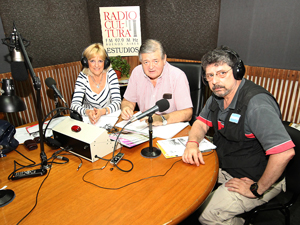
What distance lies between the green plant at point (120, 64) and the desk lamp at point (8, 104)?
2510mm

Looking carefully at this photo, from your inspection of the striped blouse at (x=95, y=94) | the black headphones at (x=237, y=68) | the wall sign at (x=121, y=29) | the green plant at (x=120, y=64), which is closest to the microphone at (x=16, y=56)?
the striped blouse at (x=95, y=94)

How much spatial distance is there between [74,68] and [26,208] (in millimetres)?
2970

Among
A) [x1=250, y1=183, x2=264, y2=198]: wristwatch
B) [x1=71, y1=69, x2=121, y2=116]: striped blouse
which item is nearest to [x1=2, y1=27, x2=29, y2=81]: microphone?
[x1=71, y1=69, x2=121, y2=116]: striped blouse

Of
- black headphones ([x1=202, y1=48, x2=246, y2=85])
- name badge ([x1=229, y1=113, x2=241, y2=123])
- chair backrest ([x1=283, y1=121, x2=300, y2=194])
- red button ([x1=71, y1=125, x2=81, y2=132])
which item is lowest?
chair backrest ([x1=283, y1=121, x2=300, y2=194])

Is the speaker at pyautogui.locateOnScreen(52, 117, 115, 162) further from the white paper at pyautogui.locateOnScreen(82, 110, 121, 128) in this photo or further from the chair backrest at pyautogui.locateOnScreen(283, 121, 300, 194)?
the chair backrest at pyautogui.locateOnScreen(283, 121, 300, 194)

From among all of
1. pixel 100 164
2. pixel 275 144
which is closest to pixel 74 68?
pixel 100 164

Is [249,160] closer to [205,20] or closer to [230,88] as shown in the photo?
[230,88]

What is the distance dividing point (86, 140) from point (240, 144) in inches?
34.8

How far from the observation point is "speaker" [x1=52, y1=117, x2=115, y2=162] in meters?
1.15

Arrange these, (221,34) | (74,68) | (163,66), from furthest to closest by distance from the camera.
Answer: (74,68)
(221,34)
(163,66)

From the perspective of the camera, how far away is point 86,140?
1.14 metres

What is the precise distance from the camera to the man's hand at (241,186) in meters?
1.12

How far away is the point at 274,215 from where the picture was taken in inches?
67.3

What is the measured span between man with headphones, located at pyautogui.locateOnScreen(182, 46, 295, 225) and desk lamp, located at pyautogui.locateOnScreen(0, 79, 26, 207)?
0.84 meters
